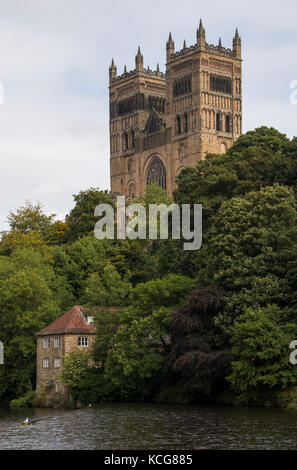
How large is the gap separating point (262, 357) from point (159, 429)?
9.36 m

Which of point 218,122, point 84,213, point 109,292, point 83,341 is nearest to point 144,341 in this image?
point 83,341

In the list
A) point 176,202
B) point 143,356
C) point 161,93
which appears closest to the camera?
point 143,356

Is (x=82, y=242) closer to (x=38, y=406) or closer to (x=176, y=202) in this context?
(x=176, y=202)

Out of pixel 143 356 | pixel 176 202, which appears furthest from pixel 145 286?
pixel 176 202

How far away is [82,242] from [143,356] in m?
33.6

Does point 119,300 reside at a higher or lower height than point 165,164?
lower

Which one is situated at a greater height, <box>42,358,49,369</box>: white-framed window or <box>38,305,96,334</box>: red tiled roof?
<box>38,305,96,334</box>: red tiled roof

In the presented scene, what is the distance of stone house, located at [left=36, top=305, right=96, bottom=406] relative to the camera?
70375mm

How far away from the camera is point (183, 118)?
164 meters

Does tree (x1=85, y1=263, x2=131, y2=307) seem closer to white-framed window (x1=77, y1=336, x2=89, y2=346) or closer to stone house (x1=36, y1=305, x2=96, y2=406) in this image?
stone house (x1=36, y1=305, x2=96, y2=406)

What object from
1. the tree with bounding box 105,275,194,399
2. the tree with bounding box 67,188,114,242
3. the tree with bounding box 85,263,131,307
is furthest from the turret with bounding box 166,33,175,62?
the tree with bounding box 105,275,194,399

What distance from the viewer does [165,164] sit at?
16862cm

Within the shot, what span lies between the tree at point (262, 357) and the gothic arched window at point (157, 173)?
11325cm

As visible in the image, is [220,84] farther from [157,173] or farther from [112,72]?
[112,72]
